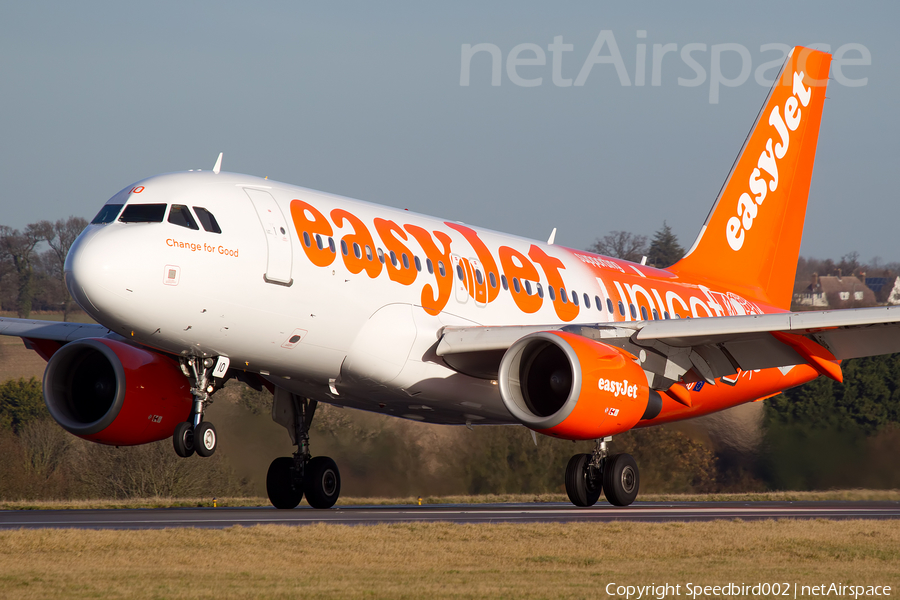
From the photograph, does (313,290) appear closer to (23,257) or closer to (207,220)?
(207,220)

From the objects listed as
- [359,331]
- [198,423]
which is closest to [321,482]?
[359,331]

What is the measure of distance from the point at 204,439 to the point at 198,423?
27 cm

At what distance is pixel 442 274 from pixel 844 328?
6.96m

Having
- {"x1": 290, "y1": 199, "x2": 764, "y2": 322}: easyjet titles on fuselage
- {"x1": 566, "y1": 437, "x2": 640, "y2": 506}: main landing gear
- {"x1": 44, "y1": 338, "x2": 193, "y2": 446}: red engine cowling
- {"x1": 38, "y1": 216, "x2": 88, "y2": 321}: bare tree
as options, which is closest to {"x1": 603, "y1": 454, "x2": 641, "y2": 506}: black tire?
{"x1": 566, "y1": 437, "x2": 640, "y2": 506}: main landing gear

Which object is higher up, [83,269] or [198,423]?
[83,269]

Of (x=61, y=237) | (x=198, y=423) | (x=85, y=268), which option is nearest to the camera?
(x=85, y=268)

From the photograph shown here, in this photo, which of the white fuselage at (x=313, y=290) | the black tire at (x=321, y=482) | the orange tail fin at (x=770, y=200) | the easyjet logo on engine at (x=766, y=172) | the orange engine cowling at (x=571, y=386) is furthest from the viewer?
the easyjet logo on engine at (x=766, y=172)

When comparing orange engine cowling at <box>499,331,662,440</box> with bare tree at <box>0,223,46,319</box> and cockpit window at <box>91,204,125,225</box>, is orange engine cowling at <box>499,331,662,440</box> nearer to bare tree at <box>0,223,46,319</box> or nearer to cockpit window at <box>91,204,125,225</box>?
cockpit window at <box>91,204,125,225</box>

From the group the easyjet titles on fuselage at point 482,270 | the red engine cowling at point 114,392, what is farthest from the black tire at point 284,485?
the easyjet titles on fuselage at point 482,270

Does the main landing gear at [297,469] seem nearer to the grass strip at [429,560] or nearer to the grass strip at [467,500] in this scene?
the grass strip at [467,500]

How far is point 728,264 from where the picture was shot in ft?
88.5

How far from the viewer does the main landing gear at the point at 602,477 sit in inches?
805

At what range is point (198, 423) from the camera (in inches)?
603

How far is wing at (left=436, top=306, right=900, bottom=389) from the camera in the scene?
1736 centimetres
